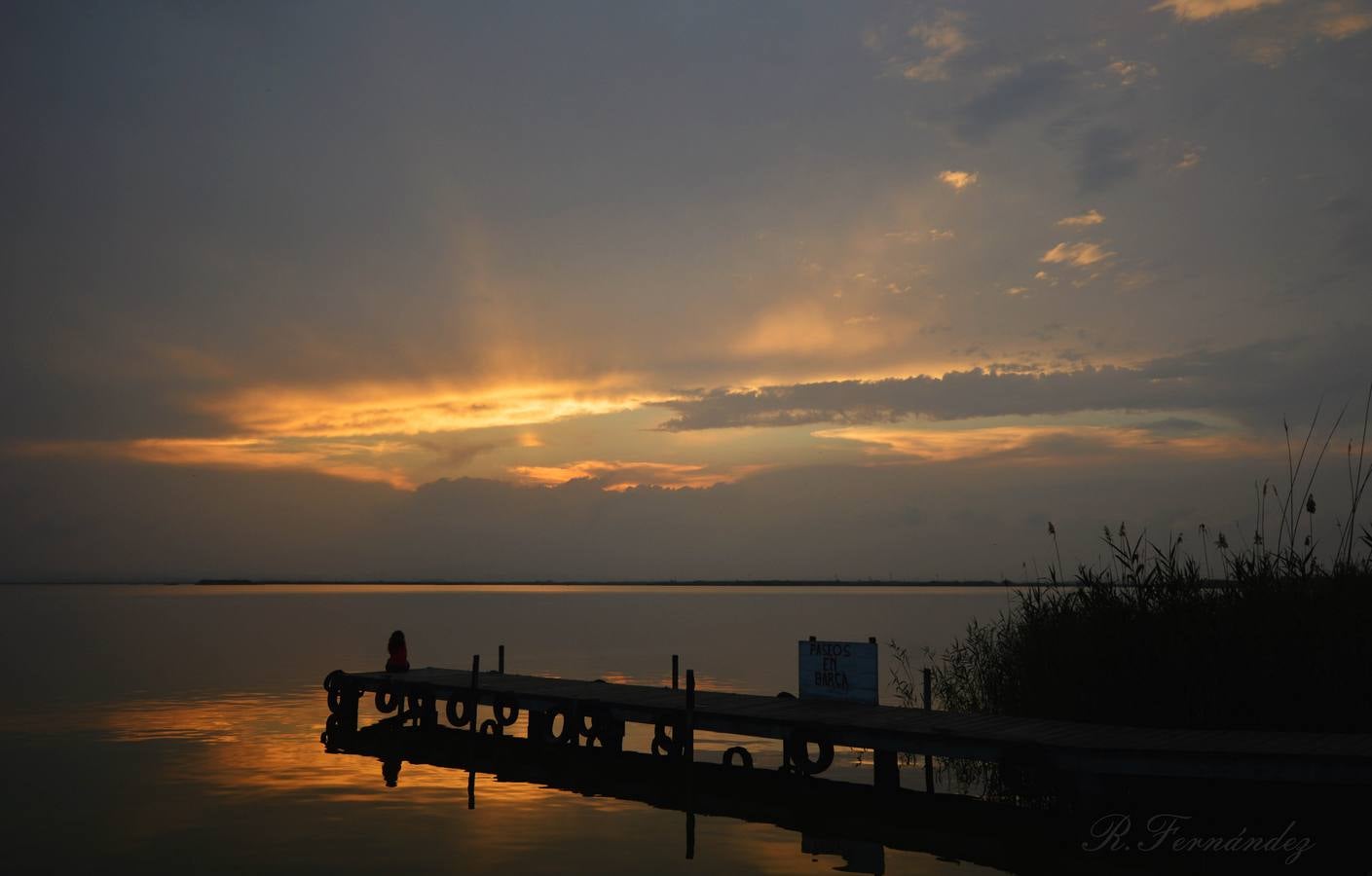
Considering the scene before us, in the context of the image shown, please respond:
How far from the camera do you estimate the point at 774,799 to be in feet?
66.3

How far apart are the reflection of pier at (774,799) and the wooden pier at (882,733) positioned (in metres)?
0.47

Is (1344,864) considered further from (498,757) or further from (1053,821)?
(498,757)

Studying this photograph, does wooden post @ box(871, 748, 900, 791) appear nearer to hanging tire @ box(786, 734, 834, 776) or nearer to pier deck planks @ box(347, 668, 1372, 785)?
pier deck planks @ box(347, 668, 1372, 785)

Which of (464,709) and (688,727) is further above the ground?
(688,727)

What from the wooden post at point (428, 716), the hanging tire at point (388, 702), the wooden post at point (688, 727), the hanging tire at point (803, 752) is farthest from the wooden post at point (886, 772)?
the hanging tire at point (388, 702)

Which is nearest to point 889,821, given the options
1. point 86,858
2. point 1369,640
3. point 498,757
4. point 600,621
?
point 1369,640

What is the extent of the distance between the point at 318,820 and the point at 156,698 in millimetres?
24289

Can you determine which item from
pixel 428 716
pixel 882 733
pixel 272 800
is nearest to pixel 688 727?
pixel 882 733

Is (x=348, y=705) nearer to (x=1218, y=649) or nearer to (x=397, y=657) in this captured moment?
(x=397, y=657)

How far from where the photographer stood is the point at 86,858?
1850 centimetres

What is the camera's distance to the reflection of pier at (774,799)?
55.1ft

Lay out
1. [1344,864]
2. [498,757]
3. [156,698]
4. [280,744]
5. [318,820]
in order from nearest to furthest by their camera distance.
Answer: [1344,864]
[318,820]
[498,757]
[280,744]
[156,698]

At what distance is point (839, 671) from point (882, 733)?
342 centimetres

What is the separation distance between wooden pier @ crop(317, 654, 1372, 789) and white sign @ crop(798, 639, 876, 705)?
217mm
